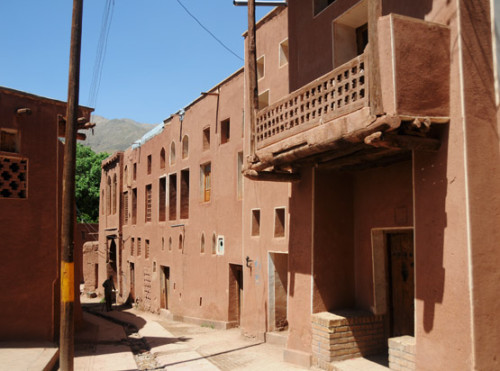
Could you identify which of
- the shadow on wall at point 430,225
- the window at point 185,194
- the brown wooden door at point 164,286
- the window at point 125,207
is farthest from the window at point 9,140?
the window at point 125,207

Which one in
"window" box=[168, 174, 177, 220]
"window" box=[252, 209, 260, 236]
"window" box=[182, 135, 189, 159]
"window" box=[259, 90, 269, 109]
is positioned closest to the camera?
"window" box=[252, 209, 260, 236]

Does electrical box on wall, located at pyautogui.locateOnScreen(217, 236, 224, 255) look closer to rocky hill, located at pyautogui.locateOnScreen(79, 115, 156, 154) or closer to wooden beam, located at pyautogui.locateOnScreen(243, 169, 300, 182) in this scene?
wooden beam, located at pyautogui.locateOnScreen(243, 169, 300, 182)

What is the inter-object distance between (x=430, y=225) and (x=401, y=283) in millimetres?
2437

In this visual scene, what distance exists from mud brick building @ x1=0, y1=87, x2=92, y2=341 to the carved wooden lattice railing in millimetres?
4990

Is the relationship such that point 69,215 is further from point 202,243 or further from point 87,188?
point 87,188

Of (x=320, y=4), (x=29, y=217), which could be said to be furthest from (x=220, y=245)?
(x=320, y=4)

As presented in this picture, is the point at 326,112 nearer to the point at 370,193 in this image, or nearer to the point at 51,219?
the point at 370,193

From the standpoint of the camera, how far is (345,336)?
8.34 m

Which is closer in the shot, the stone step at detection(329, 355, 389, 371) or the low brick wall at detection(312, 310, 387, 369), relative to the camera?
the stone step at detection(329, 355, 389, 371)

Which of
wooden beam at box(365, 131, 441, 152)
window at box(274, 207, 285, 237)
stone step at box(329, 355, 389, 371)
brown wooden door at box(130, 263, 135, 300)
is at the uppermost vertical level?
wooden beam at box(365, 131, 441, 152)

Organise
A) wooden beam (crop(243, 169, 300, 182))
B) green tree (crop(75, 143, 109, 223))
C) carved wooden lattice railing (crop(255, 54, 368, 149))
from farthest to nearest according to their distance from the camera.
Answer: green tree (crop(75, 143, 109, 223)) < wooden beam (crop(243, 169, 300, 182)) < carved wooden lattice railing (crop(255, 54, 368, 149))

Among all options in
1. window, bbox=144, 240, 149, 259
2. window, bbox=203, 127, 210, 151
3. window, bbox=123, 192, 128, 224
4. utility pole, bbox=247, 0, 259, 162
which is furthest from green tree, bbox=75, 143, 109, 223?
utility pole, bbox=247, 0, 259, 162

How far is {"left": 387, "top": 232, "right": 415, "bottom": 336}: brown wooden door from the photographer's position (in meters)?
8.20

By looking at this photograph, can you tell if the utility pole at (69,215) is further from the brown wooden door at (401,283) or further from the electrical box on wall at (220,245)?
the electrical box on wall at (220,245)
